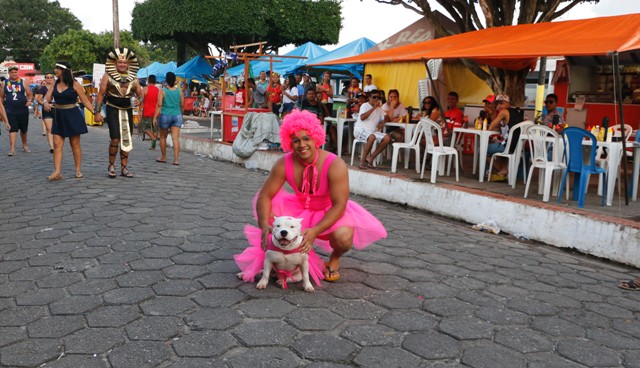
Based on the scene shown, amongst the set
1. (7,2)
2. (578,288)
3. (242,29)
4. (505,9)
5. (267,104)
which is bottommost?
(578,288)

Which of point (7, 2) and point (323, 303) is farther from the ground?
point (7, 2)

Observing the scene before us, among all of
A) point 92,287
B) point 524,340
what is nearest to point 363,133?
point 92,287

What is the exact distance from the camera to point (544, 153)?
24.1 feet

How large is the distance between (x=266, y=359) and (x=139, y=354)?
2.25 ft

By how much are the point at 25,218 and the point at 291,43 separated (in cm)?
2772

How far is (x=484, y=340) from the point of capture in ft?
10.9

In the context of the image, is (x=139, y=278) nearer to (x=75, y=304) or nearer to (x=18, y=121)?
(x=75, y=304)

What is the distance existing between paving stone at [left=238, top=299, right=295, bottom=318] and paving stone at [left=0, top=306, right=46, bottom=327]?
49.7 inches

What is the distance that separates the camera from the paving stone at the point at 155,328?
3164 mm

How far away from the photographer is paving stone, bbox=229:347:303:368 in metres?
2.88

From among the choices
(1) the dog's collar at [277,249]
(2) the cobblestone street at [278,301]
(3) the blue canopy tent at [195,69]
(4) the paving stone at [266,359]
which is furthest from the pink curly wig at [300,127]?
(3) the blue canopy tent at [195,69]

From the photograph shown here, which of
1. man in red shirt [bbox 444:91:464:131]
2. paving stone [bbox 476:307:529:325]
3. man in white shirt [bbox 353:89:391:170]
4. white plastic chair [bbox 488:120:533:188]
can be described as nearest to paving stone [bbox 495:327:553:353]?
paving stone [bbox 476:307:529:325]

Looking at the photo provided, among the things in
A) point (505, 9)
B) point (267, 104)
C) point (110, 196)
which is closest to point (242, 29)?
point (267, 104)

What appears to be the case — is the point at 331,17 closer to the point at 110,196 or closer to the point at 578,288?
the point at 110,196
